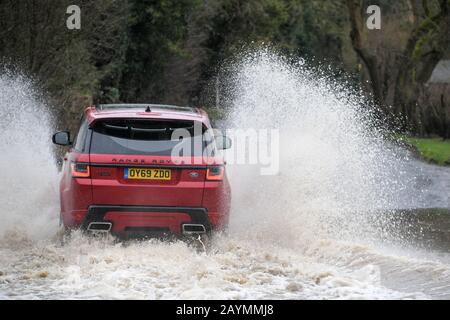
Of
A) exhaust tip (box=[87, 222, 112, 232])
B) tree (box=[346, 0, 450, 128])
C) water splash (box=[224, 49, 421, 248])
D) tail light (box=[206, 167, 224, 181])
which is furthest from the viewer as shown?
tree (box=[346, 0, 450, 128])

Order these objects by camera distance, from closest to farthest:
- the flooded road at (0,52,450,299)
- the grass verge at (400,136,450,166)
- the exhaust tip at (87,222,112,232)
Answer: the flooded road at (0,52,450,299) → the exhaust tip at (87,222,112,232) → the grass verge at (400,136,450,166)

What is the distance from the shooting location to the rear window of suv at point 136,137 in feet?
34.3

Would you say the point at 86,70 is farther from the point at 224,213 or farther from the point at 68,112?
the point at 224,213

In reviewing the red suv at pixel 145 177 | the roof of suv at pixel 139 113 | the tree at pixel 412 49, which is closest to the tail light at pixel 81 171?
the red suv at pixel 145 177

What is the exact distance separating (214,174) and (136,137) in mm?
934

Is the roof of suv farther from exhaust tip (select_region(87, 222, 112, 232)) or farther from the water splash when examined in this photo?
the water splash

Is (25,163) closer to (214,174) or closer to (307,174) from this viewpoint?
(307,174)

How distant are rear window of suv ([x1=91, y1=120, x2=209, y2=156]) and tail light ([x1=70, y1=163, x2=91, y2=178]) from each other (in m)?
0.19

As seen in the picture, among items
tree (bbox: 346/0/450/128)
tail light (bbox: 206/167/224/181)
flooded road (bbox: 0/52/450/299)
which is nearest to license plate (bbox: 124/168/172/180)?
tail light (bbox: 206/167/224/181)

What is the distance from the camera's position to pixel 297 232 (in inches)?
475

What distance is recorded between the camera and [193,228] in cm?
1046

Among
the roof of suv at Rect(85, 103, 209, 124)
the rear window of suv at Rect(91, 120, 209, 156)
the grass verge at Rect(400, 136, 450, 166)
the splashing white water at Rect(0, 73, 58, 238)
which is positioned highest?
the roof of suv at Rect(85, 103, 209, 124)

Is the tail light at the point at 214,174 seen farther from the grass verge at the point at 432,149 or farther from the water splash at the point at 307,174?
the grass verge at the point at 432,149

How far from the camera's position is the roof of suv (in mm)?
10602
